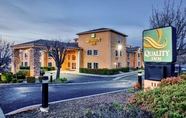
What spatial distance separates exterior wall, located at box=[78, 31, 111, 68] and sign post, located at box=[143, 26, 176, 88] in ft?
61.8

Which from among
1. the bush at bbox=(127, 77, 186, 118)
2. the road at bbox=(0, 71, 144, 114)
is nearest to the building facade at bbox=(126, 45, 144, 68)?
the road at bbox=(0, 71, 144, 114)

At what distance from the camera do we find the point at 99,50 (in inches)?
1094

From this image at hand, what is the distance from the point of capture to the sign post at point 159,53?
6.66 metres

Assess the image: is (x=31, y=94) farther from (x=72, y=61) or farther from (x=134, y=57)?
(x=134, y=57)

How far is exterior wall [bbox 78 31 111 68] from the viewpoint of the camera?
1046 inches

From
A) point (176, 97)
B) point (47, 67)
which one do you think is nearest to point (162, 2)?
point (176, 97)

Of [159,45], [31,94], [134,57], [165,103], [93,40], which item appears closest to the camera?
[165,103]

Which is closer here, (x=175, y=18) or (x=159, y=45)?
(x=159, y=45)

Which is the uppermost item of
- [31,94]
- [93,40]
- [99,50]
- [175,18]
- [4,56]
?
[93,40]

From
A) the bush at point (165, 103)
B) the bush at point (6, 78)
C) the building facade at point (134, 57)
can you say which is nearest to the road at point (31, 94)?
the bush at point (6, 78)

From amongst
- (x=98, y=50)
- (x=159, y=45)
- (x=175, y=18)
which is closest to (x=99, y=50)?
(x=98, y=50)

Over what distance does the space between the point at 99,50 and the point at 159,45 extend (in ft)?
68.3

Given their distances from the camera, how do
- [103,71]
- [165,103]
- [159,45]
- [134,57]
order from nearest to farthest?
[165,103] → [159,45] → [103,71] → [134,57]

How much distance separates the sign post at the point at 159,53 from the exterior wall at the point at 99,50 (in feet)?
61.8
